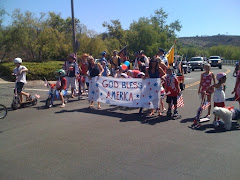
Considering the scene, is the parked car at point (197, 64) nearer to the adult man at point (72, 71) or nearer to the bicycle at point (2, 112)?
the adult man at point (72, 71)

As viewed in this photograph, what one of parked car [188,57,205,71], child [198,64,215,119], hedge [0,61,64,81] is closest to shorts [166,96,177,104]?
child [198,64,215,119]

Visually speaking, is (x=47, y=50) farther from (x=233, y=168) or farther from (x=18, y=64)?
(x=233, y=168)

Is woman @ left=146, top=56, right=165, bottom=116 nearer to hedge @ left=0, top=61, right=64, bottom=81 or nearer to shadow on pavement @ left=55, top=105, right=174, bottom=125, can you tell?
shadow on pavement @ left=55, top=105, right=174, bottom=125

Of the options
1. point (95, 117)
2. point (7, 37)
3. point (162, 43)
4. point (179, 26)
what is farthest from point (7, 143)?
point (179, 26)

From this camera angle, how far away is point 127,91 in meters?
8.96

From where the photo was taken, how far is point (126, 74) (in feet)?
32.9

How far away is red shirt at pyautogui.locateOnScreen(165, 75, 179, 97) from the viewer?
7979 millimetres

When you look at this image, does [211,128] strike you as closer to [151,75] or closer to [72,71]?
[151,75]

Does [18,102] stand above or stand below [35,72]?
below

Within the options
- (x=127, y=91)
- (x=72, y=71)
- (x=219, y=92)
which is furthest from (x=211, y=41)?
(x=219, y=92)

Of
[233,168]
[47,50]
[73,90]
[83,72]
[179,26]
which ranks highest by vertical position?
[179,26]

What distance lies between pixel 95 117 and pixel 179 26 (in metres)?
54.7

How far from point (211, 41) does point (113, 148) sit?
140849 millimetres

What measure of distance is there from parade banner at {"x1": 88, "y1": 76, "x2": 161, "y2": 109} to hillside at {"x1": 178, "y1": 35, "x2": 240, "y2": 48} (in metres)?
111
